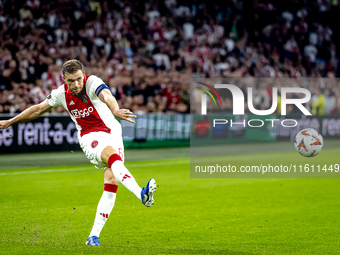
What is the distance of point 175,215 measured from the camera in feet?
25.3

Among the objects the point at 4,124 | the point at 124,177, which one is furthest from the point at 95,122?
the point at 4,124

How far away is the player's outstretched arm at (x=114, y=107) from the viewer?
4969mm

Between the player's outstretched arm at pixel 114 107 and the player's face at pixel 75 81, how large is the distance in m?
0.24

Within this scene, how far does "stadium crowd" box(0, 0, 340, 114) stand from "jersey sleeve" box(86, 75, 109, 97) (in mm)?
9073

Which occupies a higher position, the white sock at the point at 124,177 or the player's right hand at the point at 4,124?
the player's right hand at the point at 4,124

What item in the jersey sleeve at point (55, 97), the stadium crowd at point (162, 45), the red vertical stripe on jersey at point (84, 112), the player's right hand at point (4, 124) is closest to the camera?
the red vertical stripe on jersey at point (84, 112)

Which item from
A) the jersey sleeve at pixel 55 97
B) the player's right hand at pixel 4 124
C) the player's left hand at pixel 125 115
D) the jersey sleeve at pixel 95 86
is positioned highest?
the jersey sleeve at pixel 95 86

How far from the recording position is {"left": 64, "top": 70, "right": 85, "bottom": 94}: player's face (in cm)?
542

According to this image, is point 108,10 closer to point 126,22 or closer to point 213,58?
point 126,22

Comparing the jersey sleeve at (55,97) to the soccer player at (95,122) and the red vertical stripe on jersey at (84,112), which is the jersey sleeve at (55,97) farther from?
the red vertical stripe on jersey at (84,112)

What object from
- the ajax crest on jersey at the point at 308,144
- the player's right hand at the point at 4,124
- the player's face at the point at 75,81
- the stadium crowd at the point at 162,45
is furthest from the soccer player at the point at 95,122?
the stadium crowd at the point at 162,45

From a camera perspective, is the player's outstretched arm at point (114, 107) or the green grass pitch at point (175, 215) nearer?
the player's outstretched arm at point (114, 107)

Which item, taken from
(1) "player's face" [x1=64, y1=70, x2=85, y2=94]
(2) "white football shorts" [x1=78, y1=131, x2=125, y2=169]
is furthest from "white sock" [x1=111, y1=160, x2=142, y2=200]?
(1) "player's face" [x1=64, y1=70, x2=85, y2=94]

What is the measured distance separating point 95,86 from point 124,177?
107 cm
